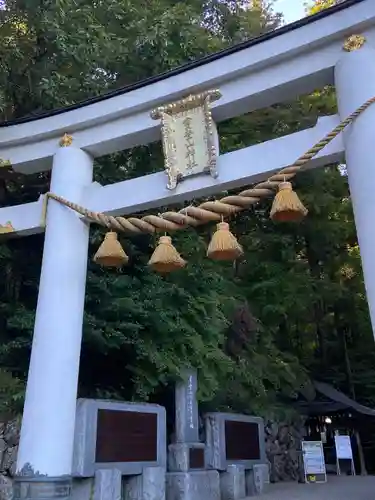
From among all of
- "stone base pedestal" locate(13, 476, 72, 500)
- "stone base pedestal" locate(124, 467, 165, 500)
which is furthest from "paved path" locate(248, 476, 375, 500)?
"stone base pedestal" locate(13, 476, 72, 500)

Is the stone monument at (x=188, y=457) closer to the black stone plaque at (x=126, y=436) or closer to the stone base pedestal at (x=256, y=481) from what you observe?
the black stone plaque at (x=126, y=436)

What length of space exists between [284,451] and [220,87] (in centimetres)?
678

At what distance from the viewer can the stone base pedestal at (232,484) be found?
5988 mm

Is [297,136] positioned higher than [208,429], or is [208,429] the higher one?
[297,136]

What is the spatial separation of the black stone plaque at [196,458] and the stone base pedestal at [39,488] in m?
1.98

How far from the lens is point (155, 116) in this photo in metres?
4.63

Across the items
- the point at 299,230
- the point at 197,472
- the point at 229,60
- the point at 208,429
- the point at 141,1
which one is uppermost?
the point at 141,1

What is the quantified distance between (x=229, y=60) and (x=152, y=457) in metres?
3.95

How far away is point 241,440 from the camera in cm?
661

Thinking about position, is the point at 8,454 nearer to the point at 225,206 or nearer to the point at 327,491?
the point at 225,206

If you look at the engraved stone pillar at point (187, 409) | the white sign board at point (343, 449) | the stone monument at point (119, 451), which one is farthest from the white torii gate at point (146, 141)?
the white sign board at point (343, 449)

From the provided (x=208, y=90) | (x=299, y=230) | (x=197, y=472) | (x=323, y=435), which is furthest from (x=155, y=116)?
(x=323, y=435)

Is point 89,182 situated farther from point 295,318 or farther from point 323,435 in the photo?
point 323,435

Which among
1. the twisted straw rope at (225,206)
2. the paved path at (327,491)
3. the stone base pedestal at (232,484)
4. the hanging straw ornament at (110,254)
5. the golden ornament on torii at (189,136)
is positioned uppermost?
the golden ornament on torii at (189,136)
